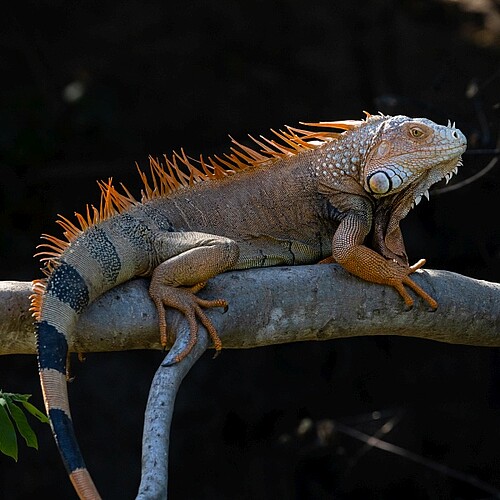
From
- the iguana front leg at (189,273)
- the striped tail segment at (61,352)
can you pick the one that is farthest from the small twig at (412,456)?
the striped tail segment at (61,352)

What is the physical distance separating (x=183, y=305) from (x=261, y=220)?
0.79 m

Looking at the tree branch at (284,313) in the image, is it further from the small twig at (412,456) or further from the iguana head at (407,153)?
the small twig at (412,456)

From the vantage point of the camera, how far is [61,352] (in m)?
3.67

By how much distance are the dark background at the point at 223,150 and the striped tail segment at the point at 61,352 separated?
3545mm

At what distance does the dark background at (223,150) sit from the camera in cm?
758

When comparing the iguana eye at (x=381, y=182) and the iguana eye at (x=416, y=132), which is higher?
the iguana eye at (x=416, y=132)

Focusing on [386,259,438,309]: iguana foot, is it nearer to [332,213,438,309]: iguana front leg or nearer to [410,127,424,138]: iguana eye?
[332,213,438,309]: iguana front leg

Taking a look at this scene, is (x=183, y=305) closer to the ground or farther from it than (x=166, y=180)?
closer to the ground

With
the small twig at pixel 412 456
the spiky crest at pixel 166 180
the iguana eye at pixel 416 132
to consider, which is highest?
the spiky crest at pixel 166 180

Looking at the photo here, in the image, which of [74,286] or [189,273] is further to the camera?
[189,273]

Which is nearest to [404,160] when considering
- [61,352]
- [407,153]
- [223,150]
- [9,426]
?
[407,153]

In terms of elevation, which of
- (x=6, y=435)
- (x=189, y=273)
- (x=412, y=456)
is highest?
(x=189, y=273)

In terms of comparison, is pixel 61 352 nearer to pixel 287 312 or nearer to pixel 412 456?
pixel 287 312

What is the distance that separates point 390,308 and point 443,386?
373 cm
